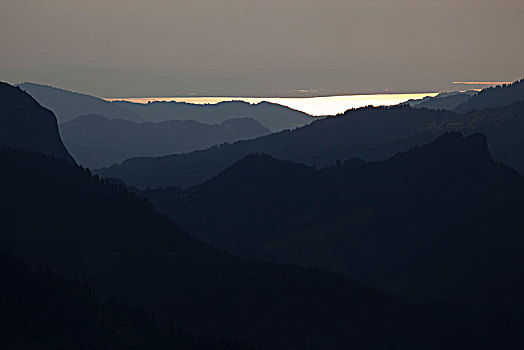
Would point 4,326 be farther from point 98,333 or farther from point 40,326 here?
point 98,333

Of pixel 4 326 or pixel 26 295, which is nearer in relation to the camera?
pixel 4 326

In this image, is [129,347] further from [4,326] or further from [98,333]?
[4,326]

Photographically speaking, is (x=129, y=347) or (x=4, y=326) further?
(x=129, y=347)

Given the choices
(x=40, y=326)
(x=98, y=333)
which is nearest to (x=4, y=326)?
(x=40, y=326)

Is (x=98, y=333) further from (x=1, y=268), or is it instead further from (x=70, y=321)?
(x=1, y=268)

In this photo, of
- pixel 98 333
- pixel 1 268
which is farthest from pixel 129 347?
pixel 1 268

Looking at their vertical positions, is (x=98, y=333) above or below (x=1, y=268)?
below
